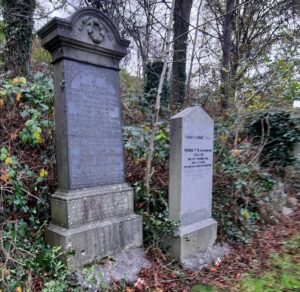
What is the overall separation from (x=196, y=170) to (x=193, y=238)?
0.84 meters

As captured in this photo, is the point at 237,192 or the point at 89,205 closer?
the point at 89,205

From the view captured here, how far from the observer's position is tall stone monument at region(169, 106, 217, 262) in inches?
151

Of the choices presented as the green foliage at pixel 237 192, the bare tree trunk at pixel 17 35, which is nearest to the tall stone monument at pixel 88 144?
the green foliage at pixel 237 192

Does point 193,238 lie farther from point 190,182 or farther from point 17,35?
point 17,35

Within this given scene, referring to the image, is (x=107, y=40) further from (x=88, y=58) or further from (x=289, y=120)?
(x=289, y=120)

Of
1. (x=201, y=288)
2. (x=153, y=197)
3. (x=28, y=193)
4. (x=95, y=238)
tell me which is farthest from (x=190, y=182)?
(x=28, y=193)

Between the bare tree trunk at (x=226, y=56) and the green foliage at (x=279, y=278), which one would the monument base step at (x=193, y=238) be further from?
the bare tree trunk at (x=226, y=56)

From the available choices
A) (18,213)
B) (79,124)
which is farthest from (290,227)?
(18,213)

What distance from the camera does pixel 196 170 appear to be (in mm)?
4105

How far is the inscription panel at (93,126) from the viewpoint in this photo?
3441 mm

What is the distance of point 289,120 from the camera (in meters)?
6.69

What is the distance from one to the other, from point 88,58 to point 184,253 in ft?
8.26

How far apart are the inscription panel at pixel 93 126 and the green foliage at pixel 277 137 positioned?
371cm

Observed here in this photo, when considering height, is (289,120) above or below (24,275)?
above
